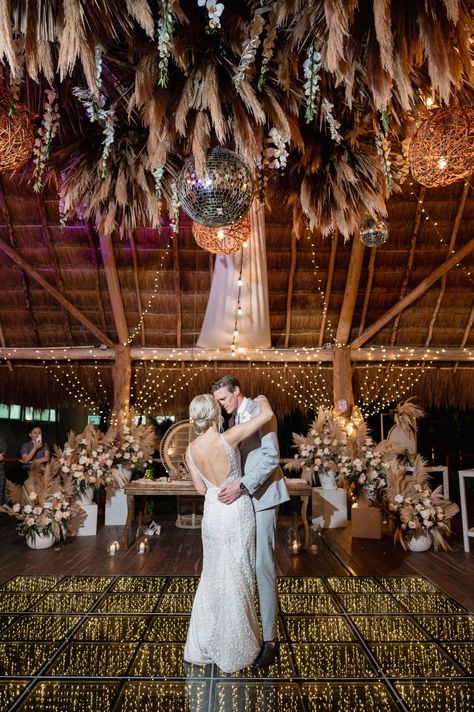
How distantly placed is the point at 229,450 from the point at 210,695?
1.07 meters

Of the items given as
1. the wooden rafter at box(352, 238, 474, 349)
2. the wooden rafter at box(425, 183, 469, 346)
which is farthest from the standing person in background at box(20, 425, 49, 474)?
the wooden rafter at box(425, 183, 469, 346)

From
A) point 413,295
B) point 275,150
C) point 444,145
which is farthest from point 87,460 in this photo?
point 413,295

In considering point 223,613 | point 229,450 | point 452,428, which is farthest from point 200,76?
point 452,428

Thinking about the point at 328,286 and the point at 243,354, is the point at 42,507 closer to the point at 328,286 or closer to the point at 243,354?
the point at 243,354

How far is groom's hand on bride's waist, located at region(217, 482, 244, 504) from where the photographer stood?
2479 mm

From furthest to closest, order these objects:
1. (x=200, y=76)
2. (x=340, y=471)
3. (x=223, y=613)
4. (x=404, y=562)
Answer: (x=340, y=471) → (x=404, y=562) → (x=223, y=613) → (x=200, y=76)

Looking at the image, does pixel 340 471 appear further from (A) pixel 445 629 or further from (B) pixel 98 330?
(B) pixel 98 330

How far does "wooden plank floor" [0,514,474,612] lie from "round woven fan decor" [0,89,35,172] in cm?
308

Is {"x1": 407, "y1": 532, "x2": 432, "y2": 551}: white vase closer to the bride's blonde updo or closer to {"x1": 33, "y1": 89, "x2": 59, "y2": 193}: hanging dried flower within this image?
the bride's blonde updo

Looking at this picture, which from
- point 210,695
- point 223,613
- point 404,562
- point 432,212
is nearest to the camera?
point 210,695

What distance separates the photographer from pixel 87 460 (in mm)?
5496

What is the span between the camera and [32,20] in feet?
5.43

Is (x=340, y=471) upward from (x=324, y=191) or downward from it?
downward

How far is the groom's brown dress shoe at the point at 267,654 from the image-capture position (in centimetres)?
248
